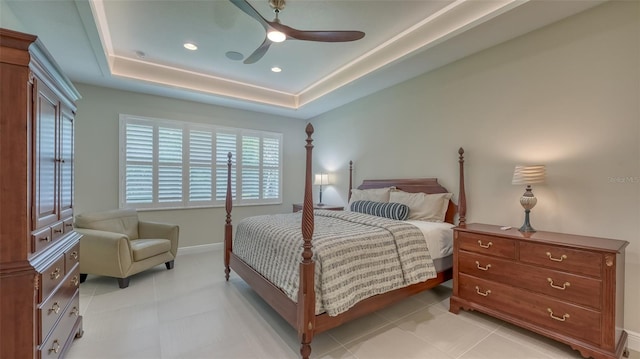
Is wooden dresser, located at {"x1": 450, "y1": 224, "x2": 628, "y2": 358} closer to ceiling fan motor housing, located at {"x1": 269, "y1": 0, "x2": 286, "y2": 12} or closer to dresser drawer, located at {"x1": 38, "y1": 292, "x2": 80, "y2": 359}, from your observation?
ceiling fan motor housing, located at {"x1": 269, "y1": 0, "x2": 286, "y2": 12}

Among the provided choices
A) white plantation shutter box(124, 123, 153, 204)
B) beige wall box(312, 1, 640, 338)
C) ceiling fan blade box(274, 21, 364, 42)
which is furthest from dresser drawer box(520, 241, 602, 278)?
white plantation shutter box(124, 123, 153, 204)

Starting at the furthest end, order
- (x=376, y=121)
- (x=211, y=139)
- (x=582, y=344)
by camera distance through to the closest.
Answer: (x=211, y=139), (x=376, y=121), (x=582, y=344)

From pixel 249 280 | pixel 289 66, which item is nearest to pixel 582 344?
pixel 249 280

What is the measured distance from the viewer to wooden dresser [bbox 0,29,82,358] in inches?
52.4

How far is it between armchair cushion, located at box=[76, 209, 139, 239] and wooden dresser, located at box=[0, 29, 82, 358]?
6.78 feet

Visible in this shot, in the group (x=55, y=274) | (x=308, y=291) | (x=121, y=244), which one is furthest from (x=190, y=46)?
(x=308, y=291)

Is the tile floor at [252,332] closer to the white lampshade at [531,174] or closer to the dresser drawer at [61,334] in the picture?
the dresser drawer at [61,334]

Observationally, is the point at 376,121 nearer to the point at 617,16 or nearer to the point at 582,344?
the point at 617,16

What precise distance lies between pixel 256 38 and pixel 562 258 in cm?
359

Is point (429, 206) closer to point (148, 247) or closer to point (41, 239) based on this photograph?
point (41, 239)

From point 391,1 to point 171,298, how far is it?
3.78 metres

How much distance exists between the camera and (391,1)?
2549mm

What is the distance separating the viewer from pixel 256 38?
316 cm

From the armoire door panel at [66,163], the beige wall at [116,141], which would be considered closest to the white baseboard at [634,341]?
the armoire door panel at [66,163]
